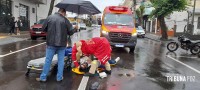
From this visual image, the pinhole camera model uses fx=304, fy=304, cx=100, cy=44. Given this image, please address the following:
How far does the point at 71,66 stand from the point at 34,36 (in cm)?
1559

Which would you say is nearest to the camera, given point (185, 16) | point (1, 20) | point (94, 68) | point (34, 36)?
point (94, 68)

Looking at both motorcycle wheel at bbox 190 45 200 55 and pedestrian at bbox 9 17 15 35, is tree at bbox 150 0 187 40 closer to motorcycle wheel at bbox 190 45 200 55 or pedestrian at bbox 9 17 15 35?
motorcycle wheel at bbox 190 45 200 55

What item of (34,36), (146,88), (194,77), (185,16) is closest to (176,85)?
(146,88)

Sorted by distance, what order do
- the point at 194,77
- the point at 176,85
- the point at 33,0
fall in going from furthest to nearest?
the point at 33,0, the point at 194,77, the point at 176,85

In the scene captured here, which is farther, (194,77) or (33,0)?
(33,0)

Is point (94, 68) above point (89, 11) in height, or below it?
below

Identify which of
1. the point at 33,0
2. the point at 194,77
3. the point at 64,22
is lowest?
the point at 194,77

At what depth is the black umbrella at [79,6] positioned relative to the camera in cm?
898

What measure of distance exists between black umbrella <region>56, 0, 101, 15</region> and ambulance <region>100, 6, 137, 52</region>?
585cm

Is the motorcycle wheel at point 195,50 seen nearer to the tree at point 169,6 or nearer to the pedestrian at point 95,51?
the pedestrian at point 95,51

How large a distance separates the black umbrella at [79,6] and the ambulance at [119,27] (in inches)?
230

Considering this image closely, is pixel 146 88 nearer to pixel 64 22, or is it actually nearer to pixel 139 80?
pixel 139 80

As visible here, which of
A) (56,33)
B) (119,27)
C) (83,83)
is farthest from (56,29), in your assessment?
(119,27)

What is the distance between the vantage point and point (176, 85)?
7840 mm
